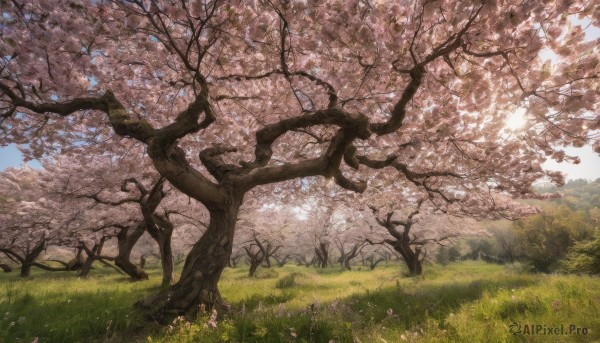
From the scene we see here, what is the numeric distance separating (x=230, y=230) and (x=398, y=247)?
18671 millimetres

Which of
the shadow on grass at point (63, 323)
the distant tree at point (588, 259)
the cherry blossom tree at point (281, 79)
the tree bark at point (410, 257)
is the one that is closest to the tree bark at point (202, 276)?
the cherry blossom tree at point (281, 79)

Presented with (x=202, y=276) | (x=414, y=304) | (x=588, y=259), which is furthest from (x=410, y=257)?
(x=202, y=276)

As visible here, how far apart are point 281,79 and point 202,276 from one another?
6041 millimetres

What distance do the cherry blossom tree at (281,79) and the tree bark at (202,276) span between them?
30 millimetres

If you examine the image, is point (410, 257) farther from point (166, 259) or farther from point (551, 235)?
point (166, 259)

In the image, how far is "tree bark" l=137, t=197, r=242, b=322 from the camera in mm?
6090

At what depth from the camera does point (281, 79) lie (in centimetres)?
903

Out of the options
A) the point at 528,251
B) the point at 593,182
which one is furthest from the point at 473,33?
the point at 593,182

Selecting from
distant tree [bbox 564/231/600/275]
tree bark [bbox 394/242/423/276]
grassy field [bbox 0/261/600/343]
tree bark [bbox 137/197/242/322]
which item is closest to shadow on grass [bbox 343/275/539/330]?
grassy field [bbox 0/261/600/343]

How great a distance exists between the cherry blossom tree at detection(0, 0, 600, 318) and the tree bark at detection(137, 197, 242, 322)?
0.03 meters

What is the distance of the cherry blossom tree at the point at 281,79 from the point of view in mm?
5473

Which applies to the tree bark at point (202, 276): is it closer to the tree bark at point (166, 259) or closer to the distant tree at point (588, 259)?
the tree bark at point (166, 259)

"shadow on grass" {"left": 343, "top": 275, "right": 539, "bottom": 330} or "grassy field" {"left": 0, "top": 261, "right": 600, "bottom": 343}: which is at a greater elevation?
"grassy field" {"left": 0, "top": 261, "right": 600, "bottom": 343}

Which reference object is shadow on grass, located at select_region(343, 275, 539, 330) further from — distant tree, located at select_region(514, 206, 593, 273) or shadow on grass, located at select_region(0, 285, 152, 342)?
distant tree, located at select_region(514, 206, 593, 273)
